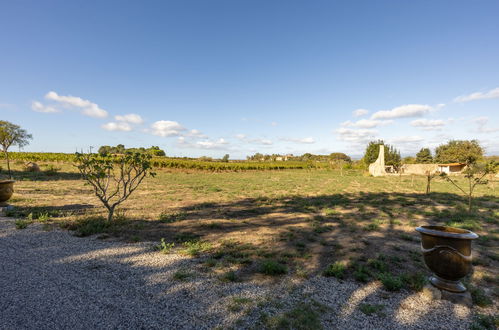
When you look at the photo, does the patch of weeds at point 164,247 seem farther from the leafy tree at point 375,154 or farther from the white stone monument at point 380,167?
the leafy tree at point 375,154

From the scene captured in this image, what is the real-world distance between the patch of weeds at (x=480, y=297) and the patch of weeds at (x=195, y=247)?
17.1 ft

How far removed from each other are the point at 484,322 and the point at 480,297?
787mm

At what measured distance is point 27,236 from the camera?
5.91 metres

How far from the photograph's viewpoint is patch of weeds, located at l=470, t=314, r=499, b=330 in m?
2.98

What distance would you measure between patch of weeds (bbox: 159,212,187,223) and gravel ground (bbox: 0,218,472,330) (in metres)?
3.16

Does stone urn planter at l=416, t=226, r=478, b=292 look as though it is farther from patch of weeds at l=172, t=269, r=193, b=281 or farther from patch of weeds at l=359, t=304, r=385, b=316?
patch of weeds at l=172, t=269, r=193, b=281

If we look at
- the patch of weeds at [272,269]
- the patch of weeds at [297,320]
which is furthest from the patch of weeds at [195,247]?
the patch of weeds at [297,320]

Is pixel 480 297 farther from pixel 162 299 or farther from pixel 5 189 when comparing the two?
pixel 5 189

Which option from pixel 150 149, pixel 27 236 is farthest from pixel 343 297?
pixel 27 236

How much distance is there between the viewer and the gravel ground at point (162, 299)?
115 inches

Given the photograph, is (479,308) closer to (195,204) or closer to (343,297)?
(343,297)

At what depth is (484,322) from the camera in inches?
121

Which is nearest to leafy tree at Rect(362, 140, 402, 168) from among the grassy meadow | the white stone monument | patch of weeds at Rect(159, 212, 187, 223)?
the white stone monument

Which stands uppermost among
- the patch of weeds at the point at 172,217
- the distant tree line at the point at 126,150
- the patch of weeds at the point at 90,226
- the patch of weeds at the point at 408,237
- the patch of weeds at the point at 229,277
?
the distant tree line at the point at 126,150
